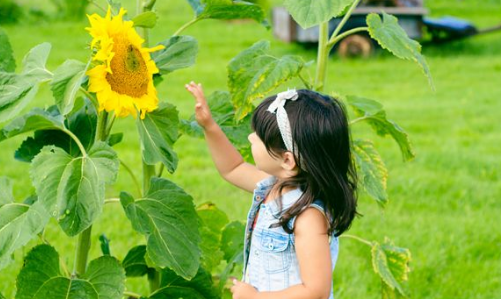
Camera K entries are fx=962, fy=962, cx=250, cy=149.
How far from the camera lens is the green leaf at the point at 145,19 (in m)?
2.01

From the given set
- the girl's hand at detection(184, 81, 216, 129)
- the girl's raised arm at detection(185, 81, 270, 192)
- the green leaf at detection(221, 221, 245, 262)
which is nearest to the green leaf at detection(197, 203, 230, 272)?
the green leaf at detection(221, 221, 245, 262)

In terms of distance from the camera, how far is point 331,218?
201 cm

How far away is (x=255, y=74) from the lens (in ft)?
7.36

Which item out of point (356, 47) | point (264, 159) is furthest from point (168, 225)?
point (356, 47)

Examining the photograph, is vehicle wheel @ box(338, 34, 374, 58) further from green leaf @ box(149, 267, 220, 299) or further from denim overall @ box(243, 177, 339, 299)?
denim overall @ box(243, 177, 339, 299)

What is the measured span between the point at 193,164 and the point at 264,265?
3.00 metres

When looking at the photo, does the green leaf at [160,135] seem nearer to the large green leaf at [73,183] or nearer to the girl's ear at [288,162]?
the large green leaf at [73,183]

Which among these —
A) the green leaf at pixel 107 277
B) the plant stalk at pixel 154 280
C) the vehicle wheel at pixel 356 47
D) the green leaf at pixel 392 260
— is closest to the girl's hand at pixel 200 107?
the green leaf at pixel 107 277

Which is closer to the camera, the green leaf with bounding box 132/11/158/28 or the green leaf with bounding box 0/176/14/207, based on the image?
the green leaf with bounding box 132/11/158/28

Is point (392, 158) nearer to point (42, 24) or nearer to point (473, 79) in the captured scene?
point (473, 79)

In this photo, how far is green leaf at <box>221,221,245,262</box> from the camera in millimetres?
2582

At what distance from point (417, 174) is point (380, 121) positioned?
2.43 meters

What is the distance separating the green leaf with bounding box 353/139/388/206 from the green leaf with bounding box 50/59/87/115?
2.53 feet

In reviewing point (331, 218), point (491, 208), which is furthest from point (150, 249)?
point (491, 208)
